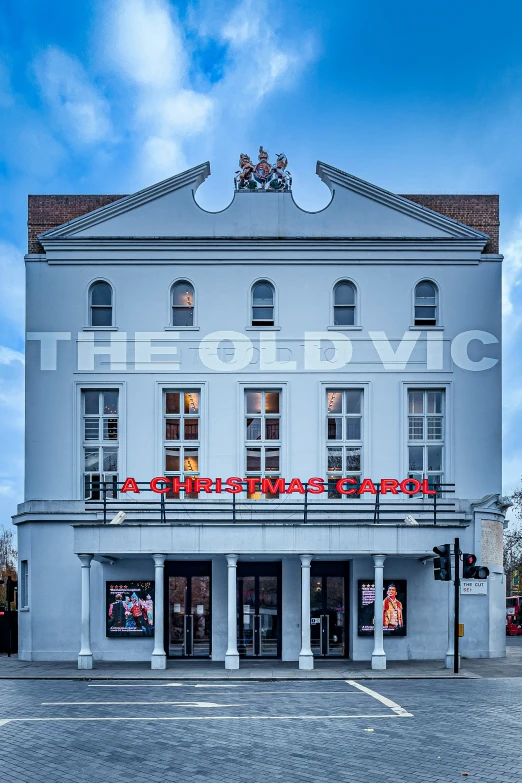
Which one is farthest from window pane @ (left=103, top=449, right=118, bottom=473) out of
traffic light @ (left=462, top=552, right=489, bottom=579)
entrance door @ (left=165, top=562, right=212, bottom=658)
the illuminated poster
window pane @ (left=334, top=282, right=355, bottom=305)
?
traffic light @ (left=462, top=552, right=489, bottom=579)

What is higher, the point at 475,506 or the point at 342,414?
the point at 342,414

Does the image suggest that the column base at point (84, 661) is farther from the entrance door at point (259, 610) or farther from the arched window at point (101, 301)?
the arched window at point (101, 301)

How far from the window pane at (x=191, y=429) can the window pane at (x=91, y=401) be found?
3.01 metres

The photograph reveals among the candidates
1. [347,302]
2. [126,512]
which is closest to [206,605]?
[126,512]

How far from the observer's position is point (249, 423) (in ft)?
86.7

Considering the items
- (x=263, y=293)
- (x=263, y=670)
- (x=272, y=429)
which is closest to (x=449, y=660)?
(x=263, y=670)

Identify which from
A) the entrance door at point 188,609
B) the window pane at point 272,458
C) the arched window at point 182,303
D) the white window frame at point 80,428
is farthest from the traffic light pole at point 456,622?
the arched window at point 182,303

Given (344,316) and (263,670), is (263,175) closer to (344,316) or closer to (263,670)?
(344,316)

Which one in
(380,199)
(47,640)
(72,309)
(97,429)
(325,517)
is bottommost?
(47,640)

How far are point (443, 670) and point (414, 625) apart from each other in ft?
10.1

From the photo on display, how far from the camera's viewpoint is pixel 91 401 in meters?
26.7

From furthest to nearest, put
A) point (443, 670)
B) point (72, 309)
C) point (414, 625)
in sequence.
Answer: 1. point (72, 309)
2. point (414, 625)
3. point (443, 670)

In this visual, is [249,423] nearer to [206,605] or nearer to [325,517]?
[325,517]

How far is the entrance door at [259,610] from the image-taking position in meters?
24.9
